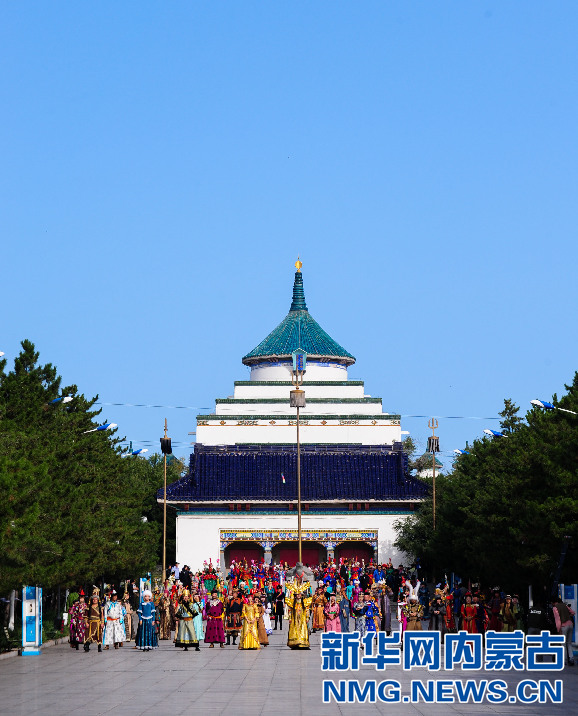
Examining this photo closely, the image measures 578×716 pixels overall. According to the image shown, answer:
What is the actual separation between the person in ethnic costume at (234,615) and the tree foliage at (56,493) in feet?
14.3

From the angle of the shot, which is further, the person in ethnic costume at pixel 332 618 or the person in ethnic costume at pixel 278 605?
the person in ethnic costume at pixel 278 605

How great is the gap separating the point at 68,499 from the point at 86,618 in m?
3.70

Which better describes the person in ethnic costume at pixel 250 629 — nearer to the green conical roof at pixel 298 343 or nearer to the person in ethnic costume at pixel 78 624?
the person in ethnic costume at pixel 78 624

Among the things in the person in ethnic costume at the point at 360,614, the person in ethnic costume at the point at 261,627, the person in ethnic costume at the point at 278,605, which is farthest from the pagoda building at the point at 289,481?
the person in ethnic costume at the point at 360,614

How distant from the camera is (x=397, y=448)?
2650 inches

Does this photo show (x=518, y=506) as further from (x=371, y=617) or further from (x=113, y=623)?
(x=113, y=623)

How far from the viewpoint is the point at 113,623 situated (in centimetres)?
3406

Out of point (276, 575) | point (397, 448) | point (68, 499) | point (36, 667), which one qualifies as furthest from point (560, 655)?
point (397, 448)

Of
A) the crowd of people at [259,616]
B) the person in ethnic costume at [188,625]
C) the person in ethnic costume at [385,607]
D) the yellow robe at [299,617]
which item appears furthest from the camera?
the person in ethnic costume at [385,607]

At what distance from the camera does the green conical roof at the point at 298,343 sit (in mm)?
70938

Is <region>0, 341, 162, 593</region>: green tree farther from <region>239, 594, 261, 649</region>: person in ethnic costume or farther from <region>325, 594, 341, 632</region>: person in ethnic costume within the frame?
<region>325, 594, 341, 632</region>: person in ethnic costume

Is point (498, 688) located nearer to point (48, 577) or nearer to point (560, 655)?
point (560, 655)

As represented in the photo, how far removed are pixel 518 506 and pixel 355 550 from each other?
31.1 metres

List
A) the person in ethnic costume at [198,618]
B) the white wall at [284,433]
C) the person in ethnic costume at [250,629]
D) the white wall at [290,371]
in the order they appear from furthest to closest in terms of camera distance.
A: 1. the white wall at [290,371]
2. the white wall at [284,433]
3. the person in ethnic costume at [198,618]
4. the person in ethnic costume at [250,629]
